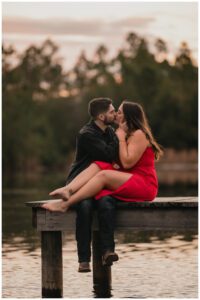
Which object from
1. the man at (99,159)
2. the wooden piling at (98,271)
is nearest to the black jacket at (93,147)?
the man at (99,159)

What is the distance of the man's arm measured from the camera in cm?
1106

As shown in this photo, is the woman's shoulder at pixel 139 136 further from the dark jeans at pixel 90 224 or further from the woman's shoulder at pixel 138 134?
the dark jeans at pixel 90 224

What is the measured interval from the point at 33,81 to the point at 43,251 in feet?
314

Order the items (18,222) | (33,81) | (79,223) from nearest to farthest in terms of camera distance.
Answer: (79,223) < (18,222) < (33,81)

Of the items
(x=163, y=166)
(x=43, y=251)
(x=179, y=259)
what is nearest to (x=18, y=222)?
(x=179, y=259)

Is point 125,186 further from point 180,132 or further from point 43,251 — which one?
point 180,132

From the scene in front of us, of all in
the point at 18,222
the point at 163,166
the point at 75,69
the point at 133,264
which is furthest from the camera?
the point at 75,69

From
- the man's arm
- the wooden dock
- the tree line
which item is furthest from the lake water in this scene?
the tree line

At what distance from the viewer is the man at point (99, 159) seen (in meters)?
10.8

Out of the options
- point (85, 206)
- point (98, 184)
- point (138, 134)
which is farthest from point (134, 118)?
point (85, 206)

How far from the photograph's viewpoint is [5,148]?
7831 cm

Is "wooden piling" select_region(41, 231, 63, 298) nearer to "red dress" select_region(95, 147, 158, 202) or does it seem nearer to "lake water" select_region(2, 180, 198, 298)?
"lake water" select_region(2, 180, 198, 298)

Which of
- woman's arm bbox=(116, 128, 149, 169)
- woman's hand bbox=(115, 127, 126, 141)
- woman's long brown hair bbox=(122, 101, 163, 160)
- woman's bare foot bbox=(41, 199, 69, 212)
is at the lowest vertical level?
woman's bare foot bbox=(41, 199, 69, 212)

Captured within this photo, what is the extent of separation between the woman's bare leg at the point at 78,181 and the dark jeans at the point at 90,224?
0.54ft
